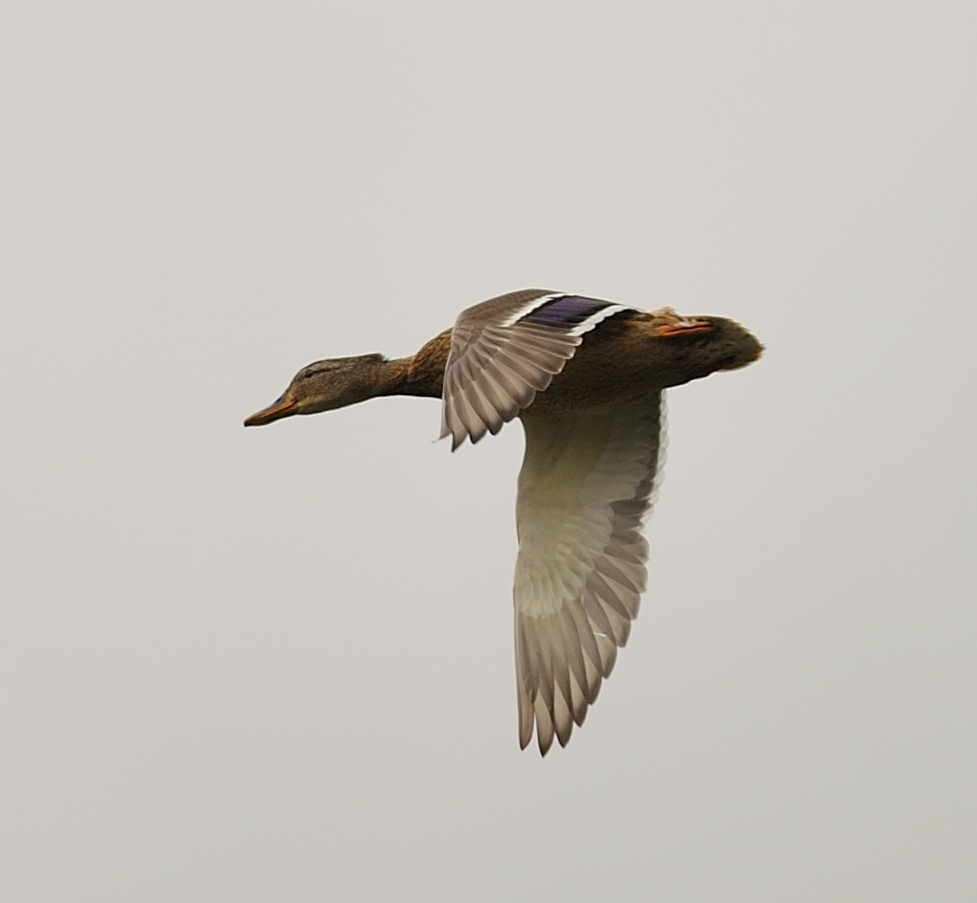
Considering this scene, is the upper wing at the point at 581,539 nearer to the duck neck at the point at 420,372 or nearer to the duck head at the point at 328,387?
the duck neck at the point at 420,372

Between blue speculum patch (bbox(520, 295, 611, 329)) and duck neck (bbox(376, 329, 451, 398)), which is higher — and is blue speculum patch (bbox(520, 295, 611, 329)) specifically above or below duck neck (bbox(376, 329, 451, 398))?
above

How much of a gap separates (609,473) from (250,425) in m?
2.26

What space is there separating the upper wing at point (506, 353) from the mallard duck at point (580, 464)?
187 millimetres

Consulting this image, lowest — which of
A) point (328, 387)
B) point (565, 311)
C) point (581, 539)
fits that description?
point (581, 539)

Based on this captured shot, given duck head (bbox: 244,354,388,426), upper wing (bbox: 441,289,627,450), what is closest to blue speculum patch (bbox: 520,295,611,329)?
upper wing (bbox: 441,289,627,450)

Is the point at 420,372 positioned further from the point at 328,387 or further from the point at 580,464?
the point at 580,464

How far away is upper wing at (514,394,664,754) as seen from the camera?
11312mm

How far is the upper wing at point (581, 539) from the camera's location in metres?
11.3

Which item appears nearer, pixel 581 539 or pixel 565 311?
pixel 565 311

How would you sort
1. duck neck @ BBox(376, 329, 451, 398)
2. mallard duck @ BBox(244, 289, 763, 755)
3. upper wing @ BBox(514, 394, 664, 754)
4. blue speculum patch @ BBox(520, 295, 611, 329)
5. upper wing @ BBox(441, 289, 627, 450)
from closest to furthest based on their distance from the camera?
upper wing @ BBox(441, 289, 627, 450), blue speculum patch @ BBox(520, 295, 611, 329), mallard duck @ BBox(244, 289, 763, 755), duck neck @ BBox(376, 329, 451, 398), upper wing @ BBox(514, 394, 664, 754)

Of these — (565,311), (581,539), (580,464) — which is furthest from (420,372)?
(565,311)

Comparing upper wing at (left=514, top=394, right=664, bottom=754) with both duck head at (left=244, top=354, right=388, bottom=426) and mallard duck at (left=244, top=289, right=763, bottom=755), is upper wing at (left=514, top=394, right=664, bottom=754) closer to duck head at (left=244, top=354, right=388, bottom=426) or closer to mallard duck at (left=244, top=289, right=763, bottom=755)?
mallard duck at (left=244, top=289, right=763, bottom=755)

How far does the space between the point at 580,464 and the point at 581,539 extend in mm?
451

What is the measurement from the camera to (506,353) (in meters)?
9.02
